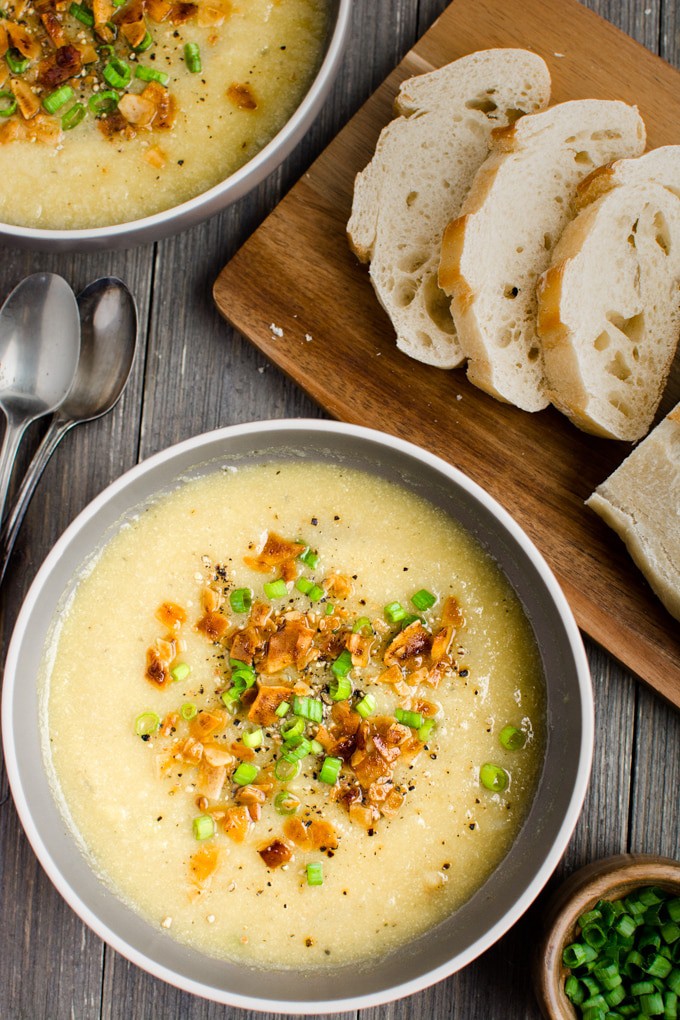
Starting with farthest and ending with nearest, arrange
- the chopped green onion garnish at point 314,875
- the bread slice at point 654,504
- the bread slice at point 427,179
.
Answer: the bread slice at point 427,179 → the bread slice at point 654,504 → the chopped green onion garnish at point 314,875

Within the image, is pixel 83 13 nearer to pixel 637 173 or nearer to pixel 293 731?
pixel 637 173

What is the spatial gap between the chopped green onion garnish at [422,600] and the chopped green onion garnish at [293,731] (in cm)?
32

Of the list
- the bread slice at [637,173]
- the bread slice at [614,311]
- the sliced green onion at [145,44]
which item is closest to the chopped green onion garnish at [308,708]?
the bread slice at [614,311]

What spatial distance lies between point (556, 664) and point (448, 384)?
0.66 m

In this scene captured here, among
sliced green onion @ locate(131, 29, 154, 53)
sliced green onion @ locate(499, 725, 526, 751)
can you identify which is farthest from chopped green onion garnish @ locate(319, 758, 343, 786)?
sliced green onion @ locate(131, 29, 154, 53)

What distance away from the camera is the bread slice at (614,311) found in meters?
2.03

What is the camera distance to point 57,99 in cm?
211

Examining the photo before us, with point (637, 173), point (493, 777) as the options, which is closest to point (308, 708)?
point (493, 777)

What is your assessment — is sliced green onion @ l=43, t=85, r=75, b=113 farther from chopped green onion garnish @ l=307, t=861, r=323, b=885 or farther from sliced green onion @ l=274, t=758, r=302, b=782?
chopped green onion garnish @ l=307, t=861, r=323, b=885

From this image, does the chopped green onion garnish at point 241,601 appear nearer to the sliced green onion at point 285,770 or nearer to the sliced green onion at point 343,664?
the sliced green onion at point 343,664

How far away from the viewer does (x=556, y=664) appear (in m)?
1.92

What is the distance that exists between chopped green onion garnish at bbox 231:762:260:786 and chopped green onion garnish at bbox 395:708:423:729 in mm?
307

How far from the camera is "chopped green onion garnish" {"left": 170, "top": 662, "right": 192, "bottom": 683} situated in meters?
1.90

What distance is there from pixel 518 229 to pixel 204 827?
1.43 m
